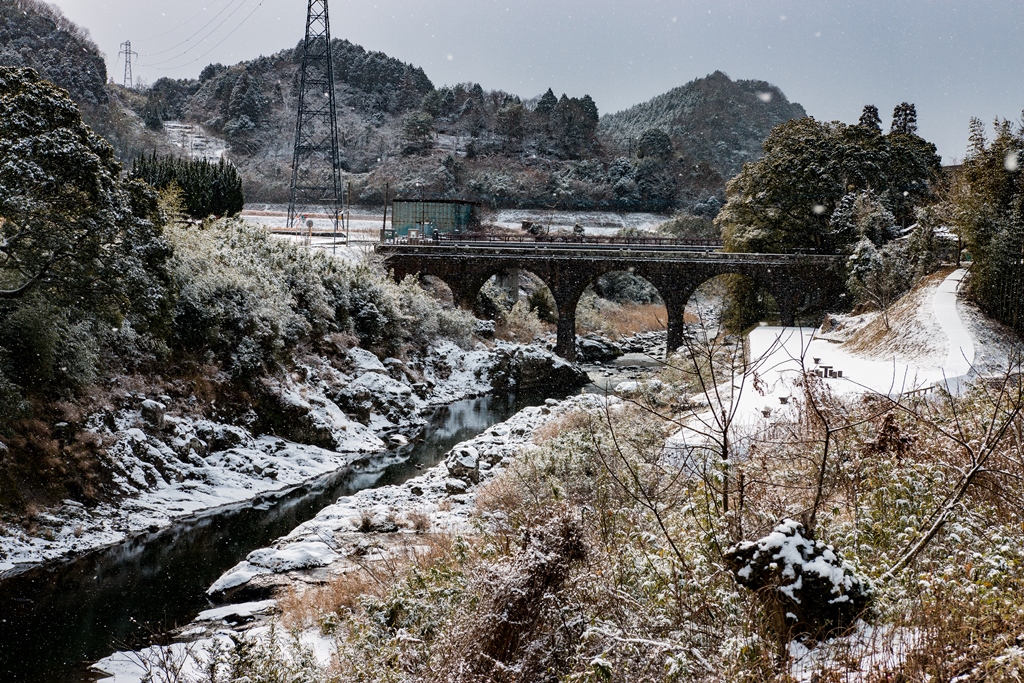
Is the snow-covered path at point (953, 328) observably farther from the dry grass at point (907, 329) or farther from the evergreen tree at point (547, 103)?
the evergreen tree at point (547, 103)

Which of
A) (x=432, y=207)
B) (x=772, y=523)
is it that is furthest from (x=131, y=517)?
(x=432, y=207)

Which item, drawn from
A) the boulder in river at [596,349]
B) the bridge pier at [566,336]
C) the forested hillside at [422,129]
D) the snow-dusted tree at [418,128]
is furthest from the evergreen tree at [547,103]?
the bridge pier at [566,336]

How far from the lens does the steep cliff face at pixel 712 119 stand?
86875 mm

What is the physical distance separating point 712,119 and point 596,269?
67.2 metres

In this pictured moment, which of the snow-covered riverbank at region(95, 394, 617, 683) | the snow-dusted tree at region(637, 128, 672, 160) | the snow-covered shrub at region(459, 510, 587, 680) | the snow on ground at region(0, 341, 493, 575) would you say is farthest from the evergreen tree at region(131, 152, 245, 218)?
the snow-dusted tree at region(637, 128, 672, 160)

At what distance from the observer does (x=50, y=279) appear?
1207 cm

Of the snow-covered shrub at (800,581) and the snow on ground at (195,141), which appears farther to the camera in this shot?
the snow on ground at (195,141)

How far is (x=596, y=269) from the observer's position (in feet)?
104

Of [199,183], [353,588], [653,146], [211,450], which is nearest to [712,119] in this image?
[653,146]

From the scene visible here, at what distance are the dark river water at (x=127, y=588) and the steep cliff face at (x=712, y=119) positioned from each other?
72.9 metres

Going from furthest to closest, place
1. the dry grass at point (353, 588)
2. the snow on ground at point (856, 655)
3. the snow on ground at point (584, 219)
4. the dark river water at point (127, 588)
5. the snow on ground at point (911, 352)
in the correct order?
the snow on ground at point (584, 219), the snow on ground at point (911, 352), the dark river water at point (127, 588), the dry grass at point (353, 588), the snow on ground at point (856, 655)

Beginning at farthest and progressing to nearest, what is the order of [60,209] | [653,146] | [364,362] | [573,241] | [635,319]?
[653,146] → [635,319] → [573,241] → [364,362] → [60,209]

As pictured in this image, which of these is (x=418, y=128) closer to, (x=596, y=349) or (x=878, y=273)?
(x=596, y=349)

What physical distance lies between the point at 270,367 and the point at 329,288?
218 inches
